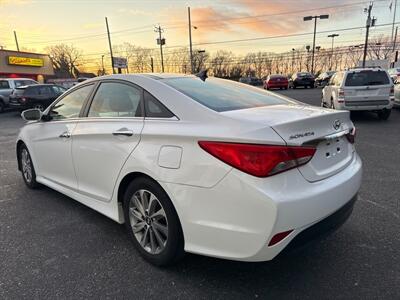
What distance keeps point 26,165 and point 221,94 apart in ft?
11.5

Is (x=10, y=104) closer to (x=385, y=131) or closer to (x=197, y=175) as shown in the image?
(x=385, y=131)

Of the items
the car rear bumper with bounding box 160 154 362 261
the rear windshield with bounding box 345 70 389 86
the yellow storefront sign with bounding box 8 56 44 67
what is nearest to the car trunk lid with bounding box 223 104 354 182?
the car rear bumper with bounding box 160 154 362 261

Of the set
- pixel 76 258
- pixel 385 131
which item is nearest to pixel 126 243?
pixel 76 258

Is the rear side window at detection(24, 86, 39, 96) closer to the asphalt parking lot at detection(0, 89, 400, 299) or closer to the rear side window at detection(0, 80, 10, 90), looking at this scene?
the rear side window at detection(0, 80, 10, 90)

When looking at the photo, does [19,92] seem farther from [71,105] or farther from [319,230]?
[319,230]

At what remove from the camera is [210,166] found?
2.30 m

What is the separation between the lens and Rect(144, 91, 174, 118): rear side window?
277cm

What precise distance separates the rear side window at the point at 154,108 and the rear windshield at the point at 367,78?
9128 mm

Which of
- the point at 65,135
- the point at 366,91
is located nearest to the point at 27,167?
the point at 65,135

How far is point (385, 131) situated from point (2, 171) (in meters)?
8.90

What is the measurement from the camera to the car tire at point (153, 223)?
265 cm

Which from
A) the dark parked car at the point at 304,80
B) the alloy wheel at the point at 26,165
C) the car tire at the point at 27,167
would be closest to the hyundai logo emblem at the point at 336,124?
the car tire at the point at 27,167

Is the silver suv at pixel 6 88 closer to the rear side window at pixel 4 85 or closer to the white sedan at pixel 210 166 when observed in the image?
the rear side window at pixel 4 85

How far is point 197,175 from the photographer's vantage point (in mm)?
2361
